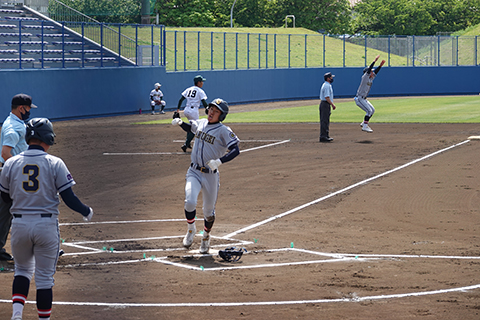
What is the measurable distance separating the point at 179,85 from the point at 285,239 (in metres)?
29.9

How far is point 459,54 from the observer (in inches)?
2115

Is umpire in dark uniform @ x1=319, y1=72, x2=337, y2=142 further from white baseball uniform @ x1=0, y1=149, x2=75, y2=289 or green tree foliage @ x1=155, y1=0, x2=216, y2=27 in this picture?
green tree foliage @ x1=155, y1=0, x2=216, y2=27

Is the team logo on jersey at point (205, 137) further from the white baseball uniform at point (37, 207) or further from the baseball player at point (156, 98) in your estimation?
the baseball player at point (156, 98)

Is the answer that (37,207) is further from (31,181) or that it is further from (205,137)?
(205,137)

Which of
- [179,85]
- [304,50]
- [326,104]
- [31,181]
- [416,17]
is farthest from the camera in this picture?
[416,17]

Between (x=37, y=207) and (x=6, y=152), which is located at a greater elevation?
(x=6, y=152)

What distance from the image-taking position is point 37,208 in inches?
239

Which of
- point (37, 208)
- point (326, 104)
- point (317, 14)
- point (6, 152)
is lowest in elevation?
point (37, 208)

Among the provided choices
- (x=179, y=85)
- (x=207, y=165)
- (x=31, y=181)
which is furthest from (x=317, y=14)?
(x=31, y=181)

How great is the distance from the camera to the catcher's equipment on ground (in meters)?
8.67

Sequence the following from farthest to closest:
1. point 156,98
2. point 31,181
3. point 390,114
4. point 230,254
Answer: point 156,98 → point 390,114 → point 230,254 → point 31,181

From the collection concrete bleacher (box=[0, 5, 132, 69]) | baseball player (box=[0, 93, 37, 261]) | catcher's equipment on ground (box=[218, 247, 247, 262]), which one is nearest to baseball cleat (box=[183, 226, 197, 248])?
catcher's equipment on ground (box=[218, 247, 247, 262])

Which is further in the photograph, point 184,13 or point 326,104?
point 184,13

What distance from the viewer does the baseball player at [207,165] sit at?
30.2ft
